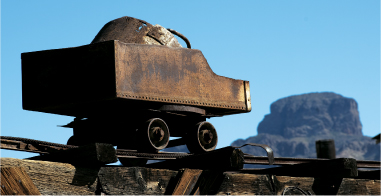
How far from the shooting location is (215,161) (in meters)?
6.27

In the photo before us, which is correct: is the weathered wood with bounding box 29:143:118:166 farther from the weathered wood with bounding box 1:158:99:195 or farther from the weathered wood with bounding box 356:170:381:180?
the weathered wood with bounding box 356:170:381:180

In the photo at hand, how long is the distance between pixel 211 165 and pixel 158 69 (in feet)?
5.36

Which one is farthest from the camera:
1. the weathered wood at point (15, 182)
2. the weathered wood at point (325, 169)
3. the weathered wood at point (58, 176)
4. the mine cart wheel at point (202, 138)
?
the mine cart wheel at point (202, 138)

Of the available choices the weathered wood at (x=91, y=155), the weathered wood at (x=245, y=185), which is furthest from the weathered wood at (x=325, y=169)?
the weathered wood at (x=91, y=155)

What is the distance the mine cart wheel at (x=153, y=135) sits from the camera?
725 centimetres

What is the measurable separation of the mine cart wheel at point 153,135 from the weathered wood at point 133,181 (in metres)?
1.32

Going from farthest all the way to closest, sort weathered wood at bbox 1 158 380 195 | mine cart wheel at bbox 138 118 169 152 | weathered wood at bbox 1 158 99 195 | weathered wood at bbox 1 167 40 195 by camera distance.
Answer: mine cart wheel at bbox 138 118 169 152 → weathered wood at bbox 1 158 380 195 → weathered wood at bbox 1 158 99 195 → weathered wood at bbox 1 167 40 195

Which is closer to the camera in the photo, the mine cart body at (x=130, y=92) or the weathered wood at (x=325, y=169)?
the mine cart body at (x=130, y=92)

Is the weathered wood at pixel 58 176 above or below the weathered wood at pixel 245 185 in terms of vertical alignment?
above

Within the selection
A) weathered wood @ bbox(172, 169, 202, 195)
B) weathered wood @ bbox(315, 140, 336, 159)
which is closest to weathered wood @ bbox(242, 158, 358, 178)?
weathered wood @ bbox(172, 169, 202, 195)

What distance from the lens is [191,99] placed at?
7637 mm

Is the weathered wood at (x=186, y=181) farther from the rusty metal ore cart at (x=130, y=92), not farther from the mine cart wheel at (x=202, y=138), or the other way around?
the mine cart wheel at (x=202, y=138)

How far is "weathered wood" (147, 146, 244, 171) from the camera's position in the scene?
6164 millimetres

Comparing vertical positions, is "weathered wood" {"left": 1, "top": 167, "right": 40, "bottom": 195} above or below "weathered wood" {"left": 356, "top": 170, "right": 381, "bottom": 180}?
above
